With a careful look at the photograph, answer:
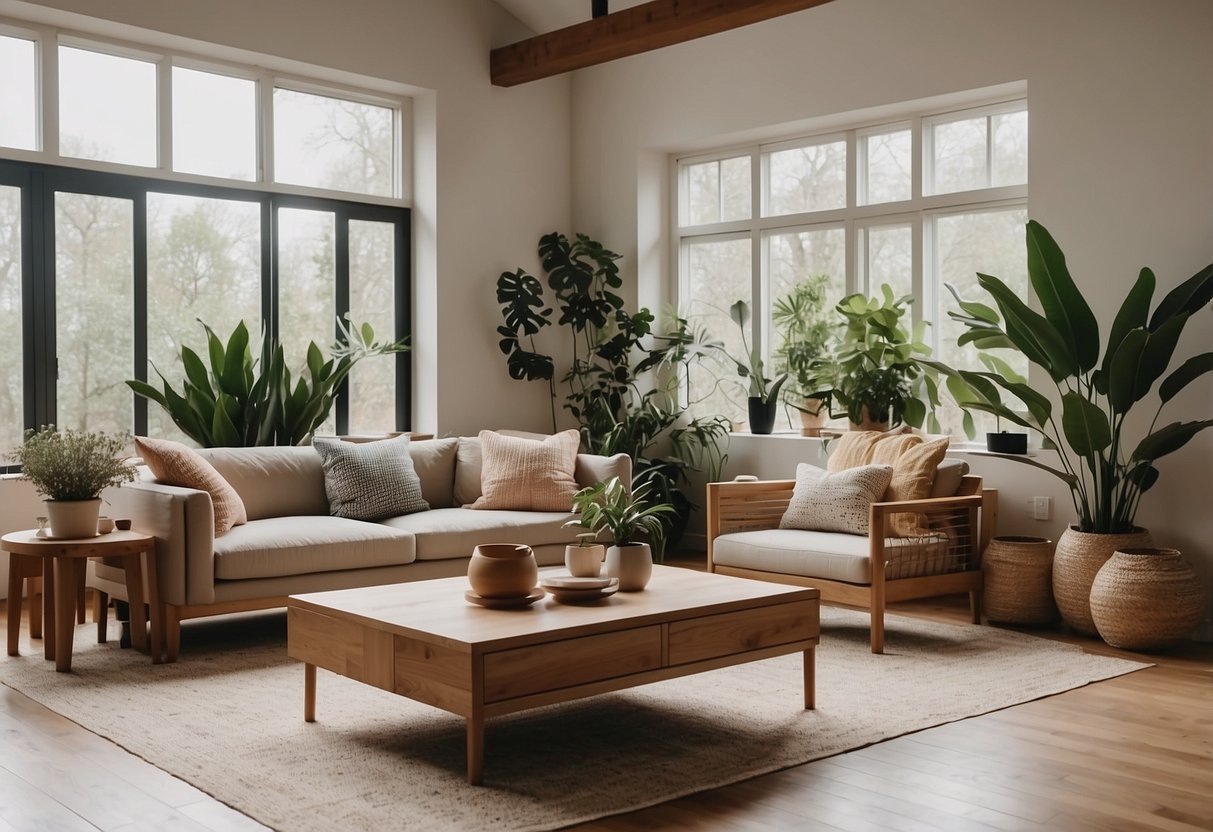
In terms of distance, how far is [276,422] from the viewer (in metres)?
5.73

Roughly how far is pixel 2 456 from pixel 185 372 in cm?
96

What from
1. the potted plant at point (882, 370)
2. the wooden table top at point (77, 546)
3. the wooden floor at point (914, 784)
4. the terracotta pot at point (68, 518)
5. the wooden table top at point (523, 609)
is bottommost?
the wooden floor at point (914, 784)

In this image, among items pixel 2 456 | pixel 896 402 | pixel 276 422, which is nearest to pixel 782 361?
pixel 896 402

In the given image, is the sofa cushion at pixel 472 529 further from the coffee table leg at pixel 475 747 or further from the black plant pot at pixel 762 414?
the coffee table leg at pixel 475 747

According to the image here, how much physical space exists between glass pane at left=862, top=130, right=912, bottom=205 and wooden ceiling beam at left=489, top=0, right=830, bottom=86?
104 cm

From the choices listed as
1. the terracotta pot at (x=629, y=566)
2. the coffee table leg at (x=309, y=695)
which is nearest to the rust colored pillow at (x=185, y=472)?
the coffee table leg at (x=309, y=695)

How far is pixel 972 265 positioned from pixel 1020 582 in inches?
71.3

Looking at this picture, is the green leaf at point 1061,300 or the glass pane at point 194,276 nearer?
the green leaf at point 1061,300

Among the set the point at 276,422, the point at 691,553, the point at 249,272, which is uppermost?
the point at 249,272

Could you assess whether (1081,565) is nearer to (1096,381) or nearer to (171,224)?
(1096,381)

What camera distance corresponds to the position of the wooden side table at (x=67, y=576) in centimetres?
409

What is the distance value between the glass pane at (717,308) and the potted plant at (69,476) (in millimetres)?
3807

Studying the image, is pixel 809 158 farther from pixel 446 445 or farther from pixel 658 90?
pixel 446 445

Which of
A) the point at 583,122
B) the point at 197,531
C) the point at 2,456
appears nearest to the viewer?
the point at 197,531
